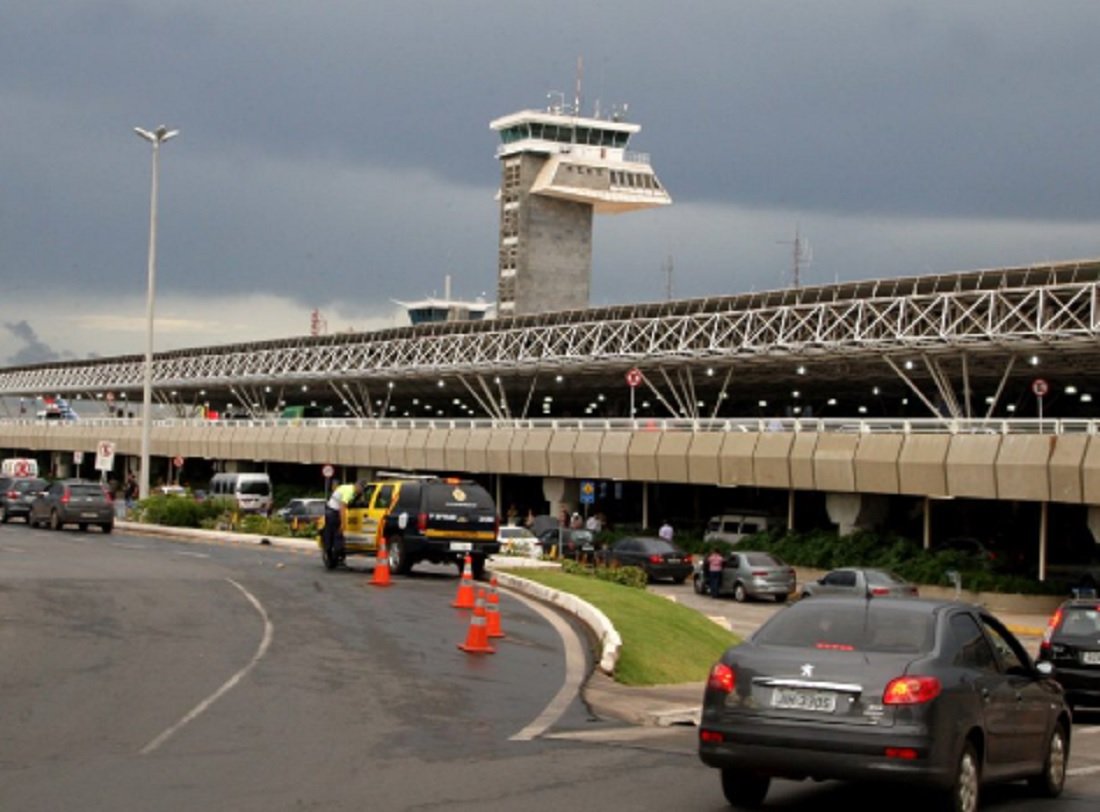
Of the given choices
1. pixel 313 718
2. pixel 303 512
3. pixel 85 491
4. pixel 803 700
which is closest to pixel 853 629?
pixel 803 700

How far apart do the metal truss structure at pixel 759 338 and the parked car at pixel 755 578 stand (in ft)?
47.8

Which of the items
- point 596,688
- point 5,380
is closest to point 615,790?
point 596,688

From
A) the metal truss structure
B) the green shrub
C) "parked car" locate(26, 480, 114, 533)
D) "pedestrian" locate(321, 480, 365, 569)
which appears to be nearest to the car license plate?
"pedestrian" locate(321, 480, 365, 569)

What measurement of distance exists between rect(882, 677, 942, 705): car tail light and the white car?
33895 millimetres

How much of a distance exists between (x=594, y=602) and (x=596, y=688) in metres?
8.38

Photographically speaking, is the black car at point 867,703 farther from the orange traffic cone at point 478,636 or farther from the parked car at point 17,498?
the parked car at point 17,498

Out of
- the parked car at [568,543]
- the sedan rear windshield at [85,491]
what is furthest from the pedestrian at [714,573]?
the sedan rear windshield at [85,491]

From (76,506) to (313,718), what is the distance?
3722 cm

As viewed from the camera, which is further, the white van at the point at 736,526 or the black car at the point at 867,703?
the white van at the point at 736,526

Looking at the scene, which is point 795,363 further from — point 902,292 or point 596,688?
point 596,688

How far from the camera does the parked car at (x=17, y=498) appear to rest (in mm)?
55344

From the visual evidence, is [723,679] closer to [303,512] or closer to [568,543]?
[568,543]

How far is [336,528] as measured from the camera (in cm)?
3344

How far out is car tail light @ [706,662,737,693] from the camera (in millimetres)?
10914
